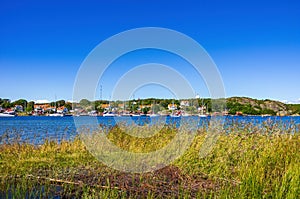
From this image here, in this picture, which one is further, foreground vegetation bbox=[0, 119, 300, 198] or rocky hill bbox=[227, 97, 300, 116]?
rocky hill bbox=[227, 97, 300, 116]

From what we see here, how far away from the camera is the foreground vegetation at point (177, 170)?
499 cm

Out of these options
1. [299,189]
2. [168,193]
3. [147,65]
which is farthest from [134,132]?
[299,189]

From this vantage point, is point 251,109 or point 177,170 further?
point 251,109

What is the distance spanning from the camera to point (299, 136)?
7.80m

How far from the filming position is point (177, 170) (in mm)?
6727

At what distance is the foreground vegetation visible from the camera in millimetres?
4988

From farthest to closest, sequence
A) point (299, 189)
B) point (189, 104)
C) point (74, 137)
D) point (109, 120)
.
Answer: point (189, 104) < point (109, 120) < point (74, 137) < point (299, 189)

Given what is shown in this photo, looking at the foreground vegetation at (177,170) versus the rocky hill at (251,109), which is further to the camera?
the rocky hill at (251,109)

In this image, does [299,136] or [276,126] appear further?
[276,126]

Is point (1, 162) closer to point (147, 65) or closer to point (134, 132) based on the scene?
point (134, 132)

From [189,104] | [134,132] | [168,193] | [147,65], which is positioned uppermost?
[147,65]

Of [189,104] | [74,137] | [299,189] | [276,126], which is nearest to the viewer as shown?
[299,189]

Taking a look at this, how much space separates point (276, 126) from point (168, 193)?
457 cm

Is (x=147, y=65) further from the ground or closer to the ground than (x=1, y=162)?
further from the ground
